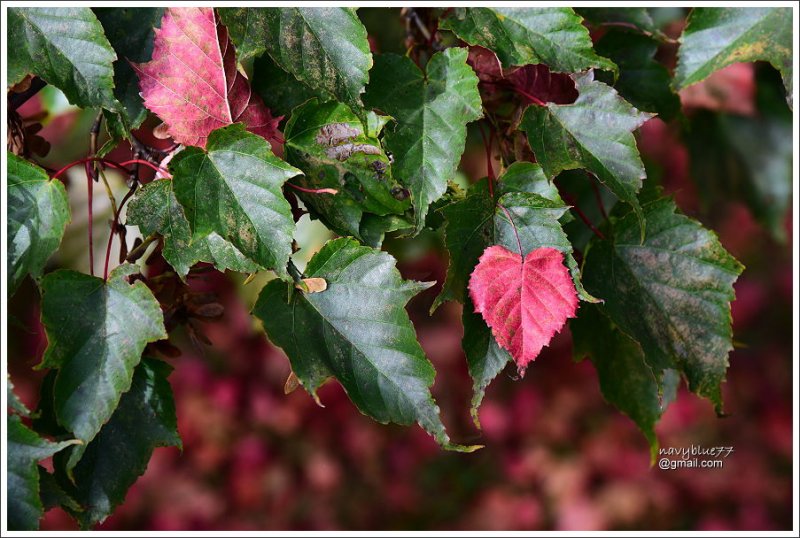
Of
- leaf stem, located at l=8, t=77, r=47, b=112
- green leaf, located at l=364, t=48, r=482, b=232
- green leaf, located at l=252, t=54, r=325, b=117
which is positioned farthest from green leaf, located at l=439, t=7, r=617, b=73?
leaf stem, located at l=8, t=77, r=47, b=112

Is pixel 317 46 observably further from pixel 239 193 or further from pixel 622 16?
pixel 622 16

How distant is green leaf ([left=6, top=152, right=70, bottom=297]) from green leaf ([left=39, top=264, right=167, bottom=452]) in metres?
0.02

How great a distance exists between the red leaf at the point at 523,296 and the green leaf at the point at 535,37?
143mm

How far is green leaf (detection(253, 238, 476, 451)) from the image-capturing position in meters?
0.52

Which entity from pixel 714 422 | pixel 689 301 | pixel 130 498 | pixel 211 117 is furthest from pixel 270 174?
pixel 714 422

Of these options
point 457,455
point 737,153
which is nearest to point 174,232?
point 737,153

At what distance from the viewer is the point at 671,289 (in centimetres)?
60

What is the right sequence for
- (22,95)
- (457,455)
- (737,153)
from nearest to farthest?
(22,95) < (737,153) < (457,455)

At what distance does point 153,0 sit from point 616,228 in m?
0.41

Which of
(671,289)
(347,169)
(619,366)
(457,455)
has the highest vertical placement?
(347,169)

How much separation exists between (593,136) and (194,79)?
12.0 inches

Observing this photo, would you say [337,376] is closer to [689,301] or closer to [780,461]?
[689,301]

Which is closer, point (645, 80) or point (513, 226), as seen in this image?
point (513, 226)

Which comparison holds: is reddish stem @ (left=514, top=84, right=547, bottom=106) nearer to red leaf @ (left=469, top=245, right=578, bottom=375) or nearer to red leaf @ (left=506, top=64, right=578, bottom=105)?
red leaf @ (left=506, top=64, right=578, bottom=105)
